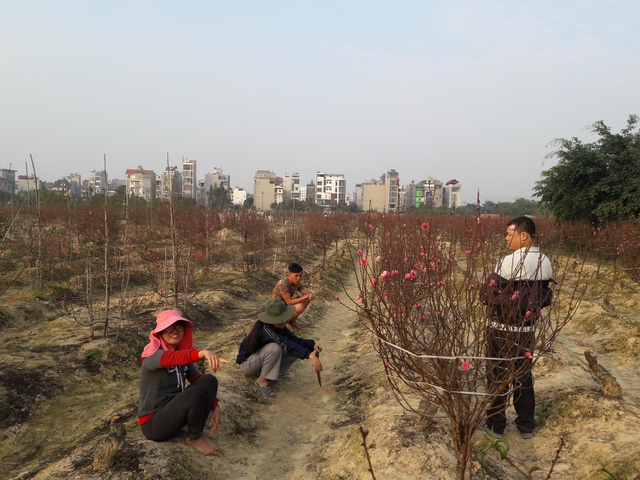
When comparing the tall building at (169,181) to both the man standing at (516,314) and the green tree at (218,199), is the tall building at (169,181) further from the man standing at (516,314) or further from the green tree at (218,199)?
the man standing at (516,314)

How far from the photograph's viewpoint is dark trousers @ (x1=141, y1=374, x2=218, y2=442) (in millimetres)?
2941

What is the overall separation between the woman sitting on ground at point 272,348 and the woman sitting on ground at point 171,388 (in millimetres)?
1272

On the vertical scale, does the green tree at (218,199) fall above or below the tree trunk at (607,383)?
above

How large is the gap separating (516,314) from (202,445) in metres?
2.40

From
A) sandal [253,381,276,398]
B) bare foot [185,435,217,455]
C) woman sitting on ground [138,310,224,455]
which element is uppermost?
woman sitting on ground [138,310,224,455]

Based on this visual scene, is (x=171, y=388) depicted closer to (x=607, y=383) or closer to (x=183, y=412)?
(x=183, y=412)

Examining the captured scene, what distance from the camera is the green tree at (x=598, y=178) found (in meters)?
13.9

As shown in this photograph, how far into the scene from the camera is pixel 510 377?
243cm

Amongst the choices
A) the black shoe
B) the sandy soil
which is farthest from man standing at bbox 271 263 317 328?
the black shoe

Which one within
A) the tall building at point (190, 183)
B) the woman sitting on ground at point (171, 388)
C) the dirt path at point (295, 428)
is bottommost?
the dirt path at point (295, 428)

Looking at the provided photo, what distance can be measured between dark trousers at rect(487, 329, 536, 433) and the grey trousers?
2055 mm

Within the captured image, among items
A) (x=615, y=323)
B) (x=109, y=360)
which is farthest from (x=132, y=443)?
(x=615, y=323)

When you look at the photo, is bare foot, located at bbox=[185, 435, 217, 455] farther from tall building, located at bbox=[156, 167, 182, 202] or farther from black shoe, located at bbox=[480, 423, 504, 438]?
tall building, located at bbox=[156, 167, 182, 202]

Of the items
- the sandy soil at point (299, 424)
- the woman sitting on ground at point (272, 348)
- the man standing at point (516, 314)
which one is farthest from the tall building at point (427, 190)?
the woman sitting on ground at point (272, 348)
